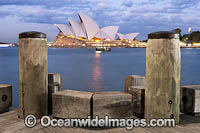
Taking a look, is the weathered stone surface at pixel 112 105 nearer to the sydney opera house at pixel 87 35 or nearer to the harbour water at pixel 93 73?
the harbour water at pixel 93 73

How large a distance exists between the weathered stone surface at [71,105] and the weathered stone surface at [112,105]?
115 millimetres

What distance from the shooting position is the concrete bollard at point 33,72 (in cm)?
329

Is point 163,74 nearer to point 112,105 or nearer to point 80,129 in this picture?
point 112,105

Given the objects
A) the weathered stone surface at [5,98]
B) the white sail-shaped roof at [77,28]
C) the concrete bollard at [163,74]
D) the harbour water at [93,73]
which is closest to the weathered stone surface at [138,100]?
the concrete bollard at [163,74]

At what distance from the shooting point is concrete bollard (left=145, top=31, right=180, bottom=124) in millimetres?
3070

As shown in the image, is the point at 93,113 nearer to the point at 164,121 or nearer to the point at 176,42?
the point at 164,121

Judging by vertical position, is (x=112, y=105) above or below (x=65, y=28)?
below

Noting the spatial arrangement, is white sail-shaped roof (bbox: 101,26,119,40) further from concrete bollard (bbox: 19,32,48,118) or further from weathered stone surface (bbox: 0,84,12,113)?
concrete bollard (bbox: 19,32,48,118)

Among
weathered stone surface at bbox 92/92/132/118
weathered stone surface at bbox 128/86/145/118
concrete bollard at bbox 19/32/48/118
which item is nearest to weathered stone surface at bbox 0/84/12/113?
concrete bollard at bbox 19/32/48/118

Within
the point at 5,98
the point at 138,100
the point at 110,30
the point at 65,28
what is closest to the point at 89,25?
the point at 65,28

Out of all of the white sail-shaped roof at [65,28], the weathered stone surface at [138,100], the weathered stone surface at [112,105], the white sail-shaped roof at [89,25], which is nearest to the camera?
the weathered stone surface at [112,105]

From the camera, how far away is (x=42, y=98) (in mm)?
3432

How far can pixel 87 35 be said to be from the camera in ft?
284

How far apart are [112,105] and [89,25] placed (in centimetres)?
7855
